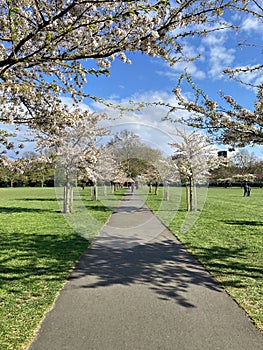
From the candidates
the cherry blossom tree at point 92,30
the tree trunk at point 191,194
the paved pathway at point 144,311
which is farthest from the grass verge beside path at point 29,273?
the tree trunk at point 191,194

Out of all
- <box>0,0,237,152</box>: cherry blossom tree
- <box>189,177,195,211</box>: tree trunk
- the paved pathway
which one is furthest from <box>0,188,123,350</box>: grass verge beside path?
<box>189,177,195,211</box>: tree trunk

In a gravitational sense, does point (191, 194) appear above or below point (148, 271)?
above

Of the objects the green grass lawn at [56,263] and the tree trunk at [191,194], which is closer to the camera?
the green grass lawn at [56,263]

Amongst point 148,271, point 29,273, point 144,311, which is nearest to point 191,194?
point 148,271

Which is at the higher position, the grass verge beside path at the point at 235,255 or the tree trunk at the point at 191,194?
the tree trunk at the point at 191,194

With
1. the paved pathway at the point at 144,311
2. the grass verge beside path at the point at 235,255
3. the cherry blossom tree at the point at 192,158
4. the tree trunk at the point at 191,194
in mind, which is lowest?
the grass verge beside path at the point at 235,255

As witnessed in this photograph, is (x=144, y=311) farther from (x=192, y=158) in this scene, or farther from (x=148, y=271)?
(x=192, y=158)

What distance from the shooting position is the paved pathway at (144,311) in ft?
9.64

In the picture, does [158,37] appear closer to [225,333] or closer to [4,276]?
[225,333]

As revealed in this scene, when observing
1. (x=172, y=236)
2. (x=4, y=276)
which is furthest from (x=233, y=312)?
(x=172, y=236)

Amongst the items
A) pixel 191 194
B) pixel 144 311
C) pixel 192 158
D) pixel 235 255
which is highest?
pixel 192 158

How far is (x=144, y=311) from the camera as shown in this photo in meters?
3.67

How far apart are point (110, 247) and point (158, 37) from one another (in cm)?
563

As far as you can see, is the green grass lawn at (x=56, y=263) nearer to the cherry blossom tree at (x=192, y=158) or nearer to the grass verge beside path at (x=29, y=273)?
the grass verge beside path at (x=29, y=273)
